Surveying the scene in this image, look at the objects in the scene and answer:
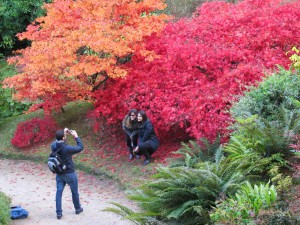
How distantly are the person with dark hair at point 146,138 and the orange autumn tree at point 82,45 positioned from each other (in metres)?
1.25

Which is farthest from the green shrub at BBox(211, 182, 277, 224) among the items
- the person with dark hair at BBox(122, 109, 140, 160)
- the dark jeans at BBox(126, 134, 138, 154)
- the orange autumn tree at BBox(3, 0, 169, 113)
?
the orange autumn tree at BBox(3, 0, 169, 113)

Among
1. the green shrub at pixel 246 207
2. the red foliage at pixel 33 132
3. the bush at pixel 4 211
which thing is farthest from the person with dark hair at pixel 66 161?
the red foliage at pixel 33 132

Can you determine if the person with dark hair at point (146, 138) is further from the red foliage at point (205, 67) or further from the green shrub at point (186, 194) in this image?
the green shrub at point (186, 194)

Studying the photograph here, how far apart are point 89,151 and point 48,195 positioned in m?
2.63

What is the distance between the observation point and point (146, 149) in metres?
11.3

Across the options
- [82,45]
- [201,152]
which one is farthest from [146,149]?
[82,45]

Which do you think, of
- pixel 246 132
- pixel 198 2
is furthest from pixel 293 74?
pixel 198 2

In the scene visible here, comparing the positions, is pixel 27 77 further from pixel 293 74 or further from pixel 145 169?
pixel 293 74

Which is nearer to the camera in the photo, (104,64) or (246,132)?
(246,132)

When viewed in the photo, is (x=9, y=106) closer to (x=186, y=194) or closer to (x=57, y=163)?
(x=57, y=163)

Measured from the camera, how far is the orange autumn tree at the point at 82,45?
1152 centimetres

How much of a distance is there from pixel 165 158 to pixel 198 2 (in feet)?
34.7

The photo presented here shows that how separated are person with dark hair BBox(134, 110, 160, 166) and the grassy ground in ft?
1.09

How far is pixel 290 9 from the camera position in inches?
451
